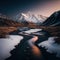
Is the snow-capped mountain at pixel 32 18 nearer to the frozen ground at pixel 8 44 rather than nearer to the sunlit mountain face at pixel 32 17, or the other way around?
the sunlit mountain face at pixel 32 17

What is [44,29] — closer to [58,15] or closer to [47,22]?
[47,22]

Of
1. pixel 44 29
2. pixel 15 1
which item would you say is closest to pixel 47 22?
pixel 44 29

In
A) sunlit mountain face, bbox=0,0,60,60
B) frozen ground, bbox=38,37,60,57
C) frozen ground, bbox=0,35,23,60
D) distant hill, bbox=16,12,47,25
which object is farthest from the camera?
distant hill, bbox=16,12,47,25

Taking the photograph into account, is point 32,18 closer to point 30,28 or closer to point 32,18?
point 32,18

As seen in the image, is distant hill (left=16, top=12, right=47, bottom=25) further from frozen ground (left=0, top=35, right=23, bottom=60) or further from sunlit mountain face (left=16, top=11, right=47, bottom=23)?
frozen ground (left=0, top=35, right=23, bottom=60)

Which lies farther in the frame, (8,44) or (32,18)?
(32,18)

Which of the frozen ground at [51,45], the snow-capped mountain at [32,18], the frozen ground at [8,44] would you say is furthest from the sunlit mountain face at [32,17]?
the frozen ground at [51,45]

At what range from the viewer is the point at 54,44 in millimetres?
6750

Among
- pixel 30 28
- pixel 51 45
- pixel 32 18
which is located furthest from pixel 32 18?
pixel 51 45

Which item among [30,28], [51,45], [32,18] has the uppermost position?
[32,18]

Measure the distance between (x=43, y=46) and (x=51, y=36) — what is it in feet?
1.63

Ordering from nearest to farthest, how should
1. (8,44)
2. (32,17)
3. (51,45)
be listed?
1. (51,45)
2. (8,44)
3. (32,17)

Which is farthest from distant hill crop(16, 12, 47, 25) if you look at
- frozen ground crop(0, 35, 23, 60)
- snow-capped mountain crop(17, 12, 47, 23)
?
frozen ground crop(0, 35, 23, 60)

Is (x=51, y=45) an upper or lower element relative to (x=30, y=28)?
lower
